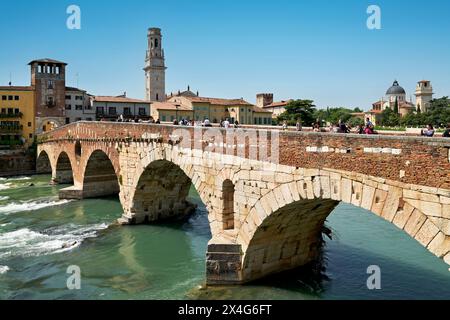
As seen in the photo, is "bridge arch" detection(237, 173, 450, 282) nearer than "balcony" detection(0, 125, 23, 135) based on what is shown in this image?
Yes

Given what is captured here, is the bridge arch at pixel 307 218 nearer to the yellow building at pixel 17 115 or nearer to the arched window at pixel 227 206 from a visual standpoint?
the arched window at pixel 227 206

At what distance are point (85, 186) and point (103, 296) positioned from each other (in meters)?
18.0

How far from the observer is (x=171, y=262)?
16.9m

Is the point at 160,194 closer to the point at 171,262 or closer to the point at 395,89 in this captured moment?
the point at 171,262

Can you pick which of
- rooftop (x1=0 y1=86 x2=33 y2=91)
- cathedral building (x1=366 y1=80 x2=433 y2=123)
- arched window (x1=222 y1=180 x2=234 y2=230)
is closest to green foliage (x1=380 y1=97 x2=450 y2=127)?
cathedral building (x1=366 y1=80 x2=433 y2=123)

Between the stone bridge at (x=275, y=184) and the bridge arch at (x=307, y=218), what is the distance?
2 cm

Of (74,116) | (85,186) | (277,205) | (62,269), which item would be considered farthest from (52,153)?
(277,205)

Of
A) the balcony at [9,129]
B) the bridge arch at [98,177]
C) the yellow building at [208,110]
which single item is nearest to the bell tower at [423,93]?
the yellow building at [208,110]

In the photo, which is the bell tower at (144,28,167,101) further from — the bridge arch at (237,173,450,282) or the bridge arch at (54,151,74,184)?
the bridge arch at (237,173,450,282)

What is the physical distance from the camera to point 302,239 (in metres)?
15.2

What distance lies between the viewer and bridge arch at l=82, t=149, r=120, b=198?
98.6 ft

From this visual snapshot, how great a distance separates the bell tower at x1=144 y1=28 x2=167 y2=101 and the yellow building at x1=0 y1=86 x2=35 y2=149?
1022 inches

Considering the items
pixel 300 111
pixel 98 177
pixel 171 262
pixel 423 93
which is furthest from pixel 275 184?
pixel 423 93

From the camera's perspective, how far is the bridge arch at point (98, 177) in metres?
30.1
